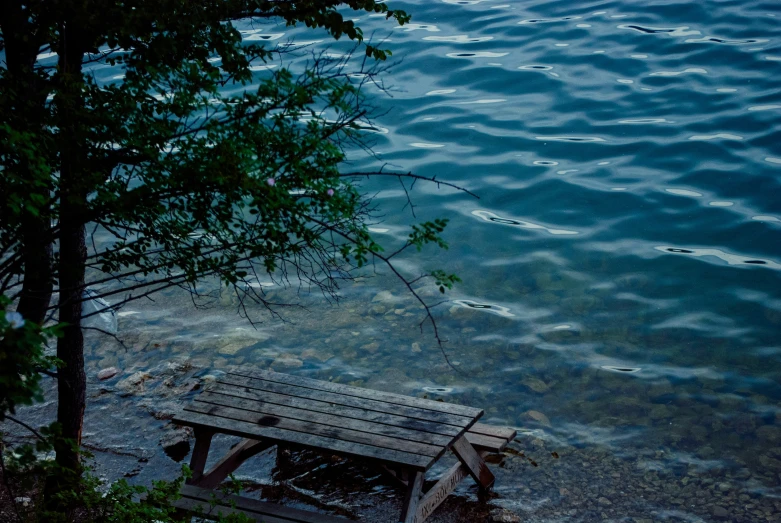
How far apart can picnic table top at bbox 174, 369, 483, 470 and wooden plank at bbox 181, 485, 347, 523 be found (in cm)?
36

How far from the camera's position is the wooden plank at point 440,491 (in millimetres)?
4441

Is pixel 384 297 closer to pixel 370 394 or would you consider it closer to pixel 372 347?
pixel 372 347

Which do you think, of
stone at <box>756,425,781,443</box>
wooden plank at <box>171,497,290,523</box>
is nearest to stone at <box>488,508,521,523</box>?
wooden plank at <box>171,497,290,523</box>

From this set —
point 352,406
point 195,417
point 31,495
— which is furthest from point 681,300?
point 31,495

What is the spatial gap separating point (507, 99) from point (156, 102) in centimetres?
990

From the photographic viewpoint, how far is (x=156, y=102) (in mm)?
3230

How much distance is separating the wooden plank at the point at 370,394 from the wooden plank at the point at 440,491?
0.50 m

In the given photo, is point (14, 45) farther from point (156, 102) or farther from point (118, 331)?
point (118, 331)

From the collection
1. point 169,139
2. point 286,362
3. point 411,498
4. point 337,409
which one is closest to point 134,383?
point 286,362

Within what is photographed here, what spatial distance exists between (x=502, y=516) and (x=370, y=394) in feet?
3.70

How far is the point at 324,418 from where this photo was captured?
4469 mm

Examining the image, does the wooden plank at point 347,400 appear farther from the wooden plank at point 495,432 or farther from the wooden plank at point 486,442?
the wooden plank at point 495,432

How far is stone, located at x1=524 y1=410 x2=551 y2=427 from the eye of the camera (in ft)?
19.9

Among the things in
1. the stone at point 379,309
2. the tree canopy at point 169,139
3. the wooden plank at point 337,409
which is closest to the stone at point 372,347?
the stone at point 379,309
